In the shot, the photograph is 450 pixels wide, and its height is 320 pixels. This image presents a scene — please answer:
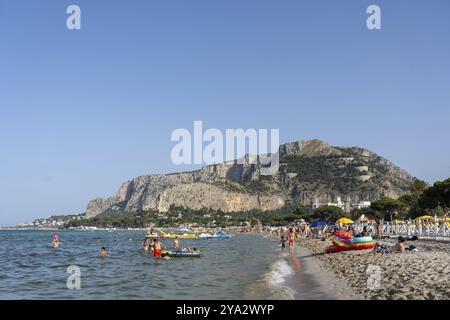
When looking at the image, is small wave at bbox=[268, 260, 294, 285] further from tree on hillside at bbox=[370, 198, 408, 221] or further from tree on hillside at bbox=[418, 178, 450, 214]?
tree on hillside at bbox=[370, 198, 408, 221]

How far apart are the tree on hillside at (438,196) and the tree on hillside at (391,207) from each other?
15171 mm

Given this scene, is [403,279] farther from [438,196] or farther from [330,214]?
[330,214]

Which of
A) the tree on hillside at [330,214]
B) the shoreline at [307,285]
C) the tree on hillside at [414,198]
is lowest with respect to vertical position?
the tree on hillside at [330,214]

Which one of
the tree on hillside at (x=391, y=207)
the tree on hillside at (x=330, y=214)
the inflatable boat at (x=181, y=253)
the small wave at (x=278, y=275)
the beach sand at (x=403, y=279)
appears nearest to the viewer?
the beach sand at (x=403, y=279)

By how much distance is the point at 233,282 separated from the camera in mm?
18953

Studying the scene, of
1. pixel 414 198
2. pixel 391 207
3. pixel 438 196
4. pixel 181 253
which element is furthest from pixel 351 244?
pixel 414 198

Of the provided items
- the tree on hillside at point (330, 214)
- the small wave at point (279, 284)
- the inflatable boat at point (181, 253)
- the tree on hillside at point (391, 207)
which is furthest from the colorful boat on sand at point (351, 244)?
the tree on hillside at point (330, 214)

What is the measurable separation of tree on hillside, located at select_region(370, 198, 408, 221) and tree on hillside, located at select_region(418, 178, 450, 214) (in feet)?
49.8

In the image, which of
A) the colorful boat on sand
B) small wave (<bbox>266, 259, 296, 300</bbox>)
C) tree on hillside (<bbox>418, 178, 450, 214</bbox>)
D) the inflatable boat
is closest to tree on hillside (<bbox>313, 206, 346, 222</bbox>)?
tree on hillside (<bbox>418, 178, 450, 214</bbox>)

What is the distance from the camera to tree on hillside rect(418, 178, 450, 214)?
5819 centimetres

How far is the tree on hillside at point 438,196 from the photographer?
58.2 m

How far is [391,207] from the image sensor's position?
80125 mm

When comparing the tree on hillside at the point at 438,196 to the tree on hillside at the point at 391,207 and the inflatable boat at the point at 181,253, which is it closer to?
the tree on hillside at the point at 391,207

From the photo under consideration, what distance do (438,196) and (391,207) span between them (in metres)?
20.8
